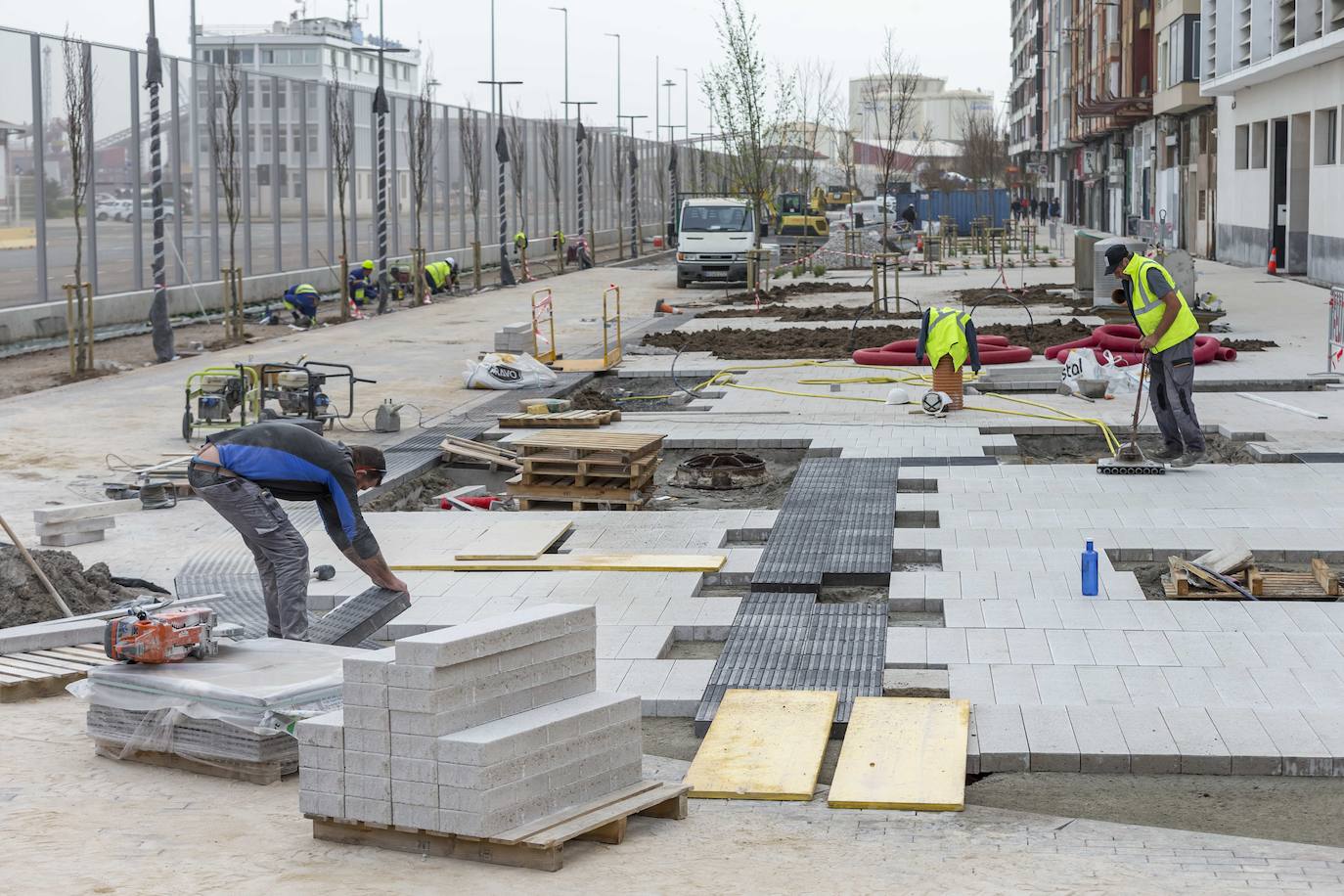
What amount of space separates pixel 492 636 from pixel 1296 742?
11.3 ft

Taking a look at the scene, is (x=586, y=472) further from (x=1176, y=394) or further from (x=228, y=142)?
(x=228, y=142)

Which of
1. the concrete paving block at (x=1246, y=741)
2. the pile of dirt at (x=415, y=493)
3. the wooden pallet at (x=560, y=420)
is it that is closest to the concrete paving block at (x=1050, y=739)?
the concrete paving block at (x=1246, y=741)

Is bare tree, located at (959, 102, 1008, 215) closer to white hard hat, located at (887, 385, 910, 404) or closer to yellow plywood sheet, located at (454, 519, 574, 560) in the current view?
white hard hat, located at (887, 385, 910, 404)

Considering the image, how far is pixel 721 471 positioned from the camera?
46.8 ft

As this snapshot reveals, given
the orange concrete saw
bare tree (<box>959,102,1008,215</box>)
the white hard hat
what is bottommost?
the orange concrete saw

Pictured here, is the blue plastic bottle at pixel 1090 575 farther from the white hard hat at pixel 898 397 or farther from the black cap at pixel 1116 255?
the white hard hat at pixel 898 397

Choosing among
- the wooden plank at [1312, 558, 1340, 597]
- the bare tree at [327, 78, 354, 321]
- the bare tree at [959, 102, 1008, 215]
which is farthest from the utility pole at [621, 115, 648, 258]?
the wooden plank at [1312, 558, 1340, 597]

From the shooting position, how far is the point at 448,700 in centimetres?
585

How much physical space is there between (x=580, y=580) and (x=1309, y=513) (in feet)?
17.1

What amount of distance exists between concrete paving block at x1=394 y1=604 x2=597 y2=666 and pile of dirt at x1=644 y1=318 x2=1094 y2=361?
1637 centimetres

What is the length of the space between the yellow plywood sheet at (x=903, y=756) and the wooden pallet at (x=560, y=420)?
8680 mm

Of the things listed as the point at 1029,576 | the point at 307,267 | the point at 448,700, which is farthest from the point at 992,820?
the point at 307,267

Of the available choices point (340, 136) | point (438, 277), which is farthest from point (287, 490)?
point (340, 136)

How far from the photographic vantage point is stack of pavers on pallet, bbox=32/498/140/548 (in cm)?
1138
